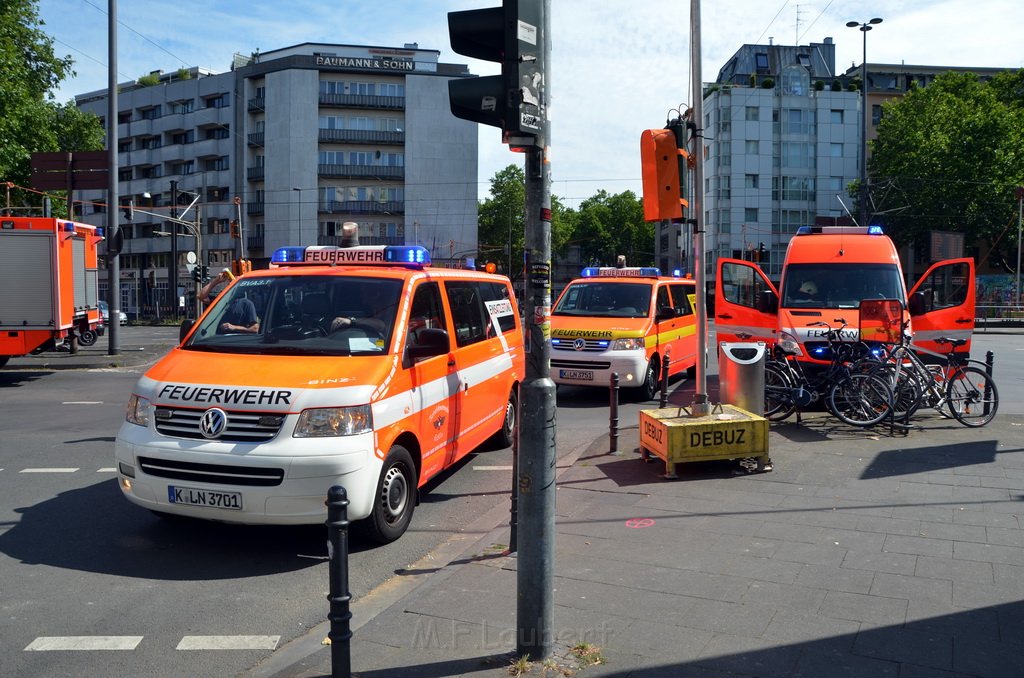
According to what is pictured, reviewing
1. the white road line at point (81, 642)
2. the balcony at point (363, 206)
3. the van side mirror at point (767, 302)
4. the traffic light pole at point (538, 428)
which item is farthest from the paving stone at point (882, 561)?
the balcony at point (363, 206)

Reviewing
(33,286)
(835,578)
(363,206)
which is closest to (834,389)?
(835,578)

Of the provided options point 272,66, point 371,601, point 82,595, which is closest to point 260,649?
point 371,601

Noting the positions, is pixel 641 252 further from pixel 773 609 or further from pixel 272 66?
pixel 773 609

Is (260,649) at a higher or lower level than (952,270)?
lower

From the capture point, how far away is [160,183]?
74.9 meters

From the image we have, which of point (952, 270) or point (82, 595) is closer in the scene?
point (82, 595)

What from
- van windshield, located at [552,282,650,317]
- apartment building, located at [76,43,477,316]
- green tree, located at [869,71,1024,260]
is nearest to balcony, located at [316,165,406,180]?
apartment building, located at [76,43,477,316]

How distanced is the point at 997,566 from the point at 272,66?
68.9m

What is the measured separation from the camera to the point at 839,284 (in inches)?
508

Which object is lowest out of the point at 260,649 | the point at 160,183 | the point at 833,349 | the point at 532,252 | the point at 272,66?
the point at 260,649

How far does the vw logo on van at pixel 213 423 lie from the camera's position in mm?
5430

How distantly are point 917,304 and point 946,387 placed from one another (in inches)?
79.0

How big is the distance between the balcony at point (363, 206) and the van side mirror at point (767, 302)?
181ft

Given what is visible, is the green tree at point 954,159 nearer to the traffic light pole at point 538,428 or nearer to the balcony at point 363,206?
the balcony at point 363,206
